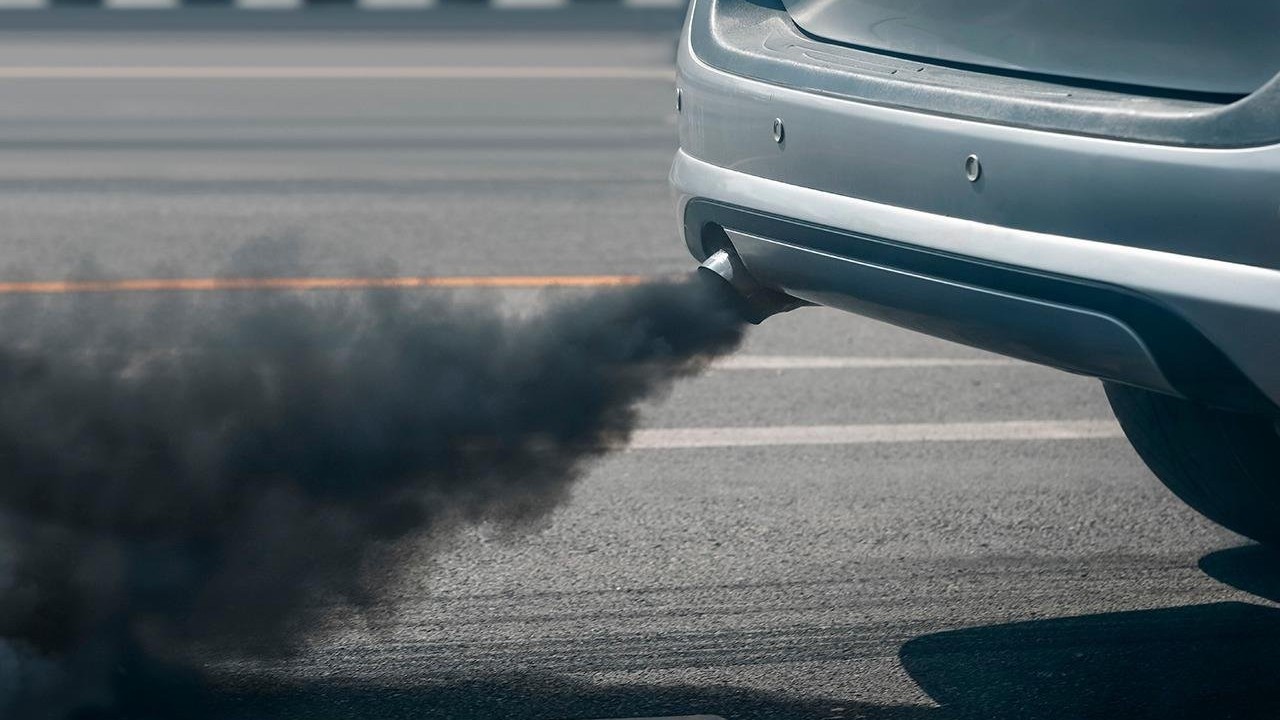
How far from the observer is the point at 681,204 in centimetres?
347

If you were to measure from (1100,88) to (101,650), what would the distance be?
7.04 feet

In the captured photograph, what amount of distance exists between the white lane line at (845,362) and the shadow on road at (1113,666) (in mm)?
2049

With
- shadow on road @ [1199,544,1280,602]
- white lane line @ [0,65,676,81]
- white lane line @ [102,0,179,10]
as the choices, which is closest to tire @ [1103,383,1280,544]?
shadow on road @ [1199,544,1280,602]

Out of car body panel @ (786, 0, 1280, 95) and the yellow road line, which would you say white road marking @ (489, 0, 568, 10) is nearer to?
the yellow road line

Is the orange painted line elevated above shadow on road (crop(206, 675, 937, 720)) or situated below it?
below

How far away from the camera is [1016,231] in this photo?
2676 millimetres

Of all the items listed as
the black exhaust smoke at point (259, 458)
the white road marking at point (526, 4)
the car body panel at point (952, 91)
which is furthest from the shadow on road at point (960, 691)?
the white road marking at point (526, 4)

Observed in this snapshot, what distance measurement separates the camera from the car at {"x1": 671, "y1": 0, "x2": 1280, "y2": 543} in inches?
96.4

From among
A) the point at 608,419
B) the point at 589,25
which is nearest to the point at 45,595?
the point at 608,419

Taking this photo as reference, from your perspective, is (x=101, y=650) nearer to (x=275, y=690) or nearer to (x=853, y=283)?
(x=275, y=690)

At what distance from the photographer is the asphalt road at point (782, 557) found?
10.5ft

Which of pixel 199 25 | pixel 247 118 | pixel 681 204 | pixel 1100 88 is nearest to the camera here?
pixel 1100 88

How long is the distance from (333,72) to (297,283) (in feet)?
24.0

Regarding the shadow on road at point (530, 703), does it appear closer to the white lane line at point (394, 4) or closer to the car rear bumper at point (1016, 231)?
the car rear bumper at point (1016, 231)
